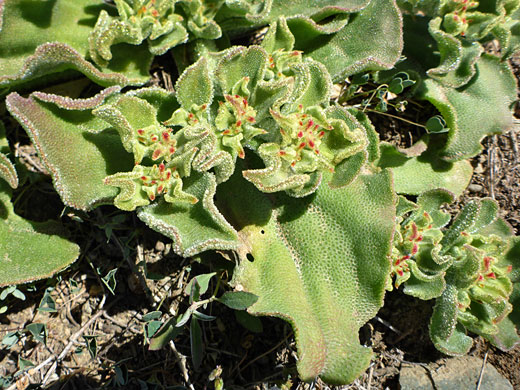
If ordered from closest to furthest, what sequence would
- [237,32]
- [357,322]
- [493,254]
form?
1. [357,322]
2. [493,254]
3. [237,32]

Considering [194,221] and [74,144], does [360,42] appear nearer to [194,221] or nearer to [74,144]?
[194,221]

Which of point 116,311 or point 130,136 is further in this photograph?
point 116,311

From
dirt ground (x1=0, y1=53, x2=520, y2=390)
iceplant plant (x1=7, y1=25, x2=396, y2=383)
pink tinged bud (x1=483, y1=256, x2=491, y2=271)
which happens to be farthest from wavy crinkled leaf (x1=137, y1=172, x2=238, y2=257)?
pink tinged bud (x1=483, y1=256, x2=491, y2=271)

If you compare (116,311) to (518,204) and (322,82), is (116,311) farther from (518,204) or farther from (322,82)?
(518,204)

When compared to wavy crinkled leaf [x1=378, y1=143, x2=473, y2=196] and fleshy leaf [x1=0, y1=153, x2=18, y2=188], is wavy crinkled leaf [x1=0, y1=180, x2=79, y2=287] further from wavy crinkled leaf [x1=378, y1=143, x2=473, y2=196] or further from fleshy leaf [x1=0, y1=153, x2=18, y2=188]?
wavy crinkled leaf [x1=378, y1=143, x2=473, y2=196]

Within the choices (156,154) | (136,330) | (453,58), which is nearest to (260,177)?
(156,154)

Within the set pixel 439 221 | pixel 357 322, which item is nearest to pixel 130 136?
pixel 357 322

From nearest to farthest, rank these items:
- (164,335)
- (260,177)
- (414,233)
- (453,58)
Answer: (260,177), (164,335), (414,233), (453,58)
